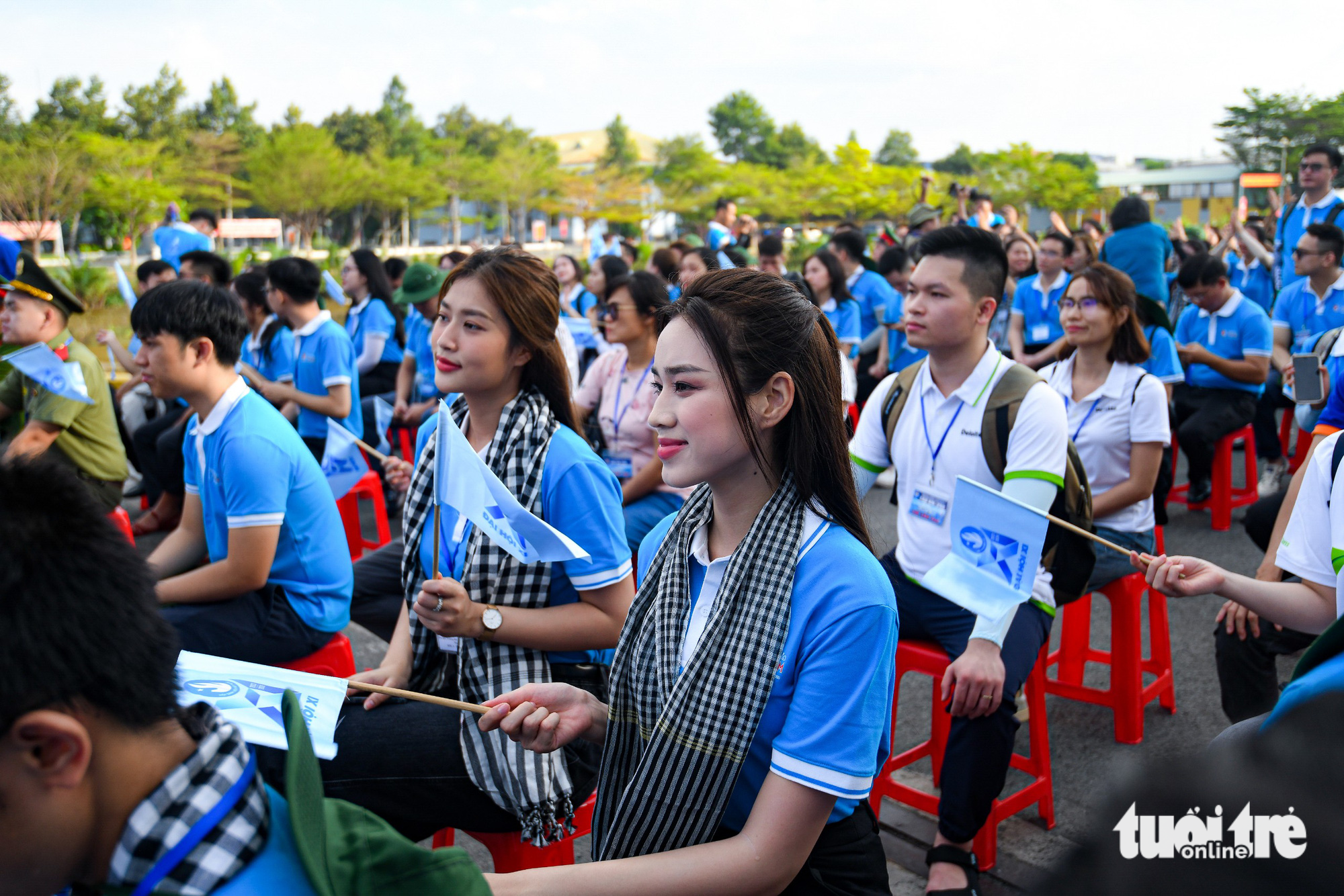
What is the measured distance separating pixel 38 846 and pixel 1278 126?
1170 inches

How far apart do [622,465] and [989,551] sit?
239 cm

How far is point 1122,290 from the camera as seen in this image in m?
4.10

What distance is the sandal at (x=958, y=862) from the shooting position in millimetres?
2498

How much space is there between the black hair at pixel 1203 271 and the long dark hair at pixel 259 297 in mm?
5571

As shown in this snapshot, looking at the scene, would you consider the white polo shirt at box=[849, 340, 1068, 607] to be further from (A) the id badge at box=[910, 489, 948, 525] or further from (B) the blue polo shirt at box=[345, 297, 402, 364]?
(B) the blue polo shirt at box=[345, 297, 402, 364]

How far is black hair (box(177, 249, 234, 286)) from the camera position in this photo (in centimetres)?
652

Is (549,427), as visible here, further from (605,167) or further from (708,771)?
(605,167)

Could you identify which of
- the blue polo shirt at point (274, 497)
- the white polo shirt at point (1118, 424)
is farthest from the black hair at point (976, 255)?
the blue polo shirt at point (274, 497)

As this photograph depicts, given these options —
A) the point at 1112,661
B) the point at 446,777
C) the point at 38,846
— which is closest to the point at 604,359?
the point at 1112,661

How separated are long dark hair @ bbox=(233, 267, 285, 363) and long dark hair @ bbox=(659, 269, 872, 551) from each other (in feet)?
15.5

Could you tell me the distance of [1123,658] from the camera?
11.3 ft

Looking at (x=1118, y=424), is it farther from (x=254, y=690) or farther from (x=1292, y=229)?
(x=1292, y=229)

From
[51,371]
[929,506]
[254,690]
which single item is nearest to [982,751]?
[929,506]

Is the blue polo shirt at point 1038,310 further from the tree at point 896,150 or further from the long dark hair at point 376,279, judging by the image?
the tree at point 896,150
